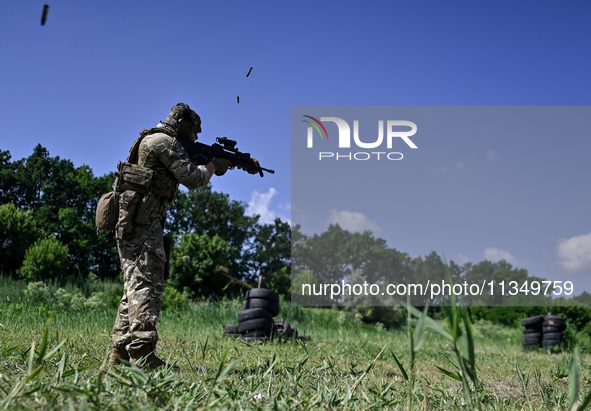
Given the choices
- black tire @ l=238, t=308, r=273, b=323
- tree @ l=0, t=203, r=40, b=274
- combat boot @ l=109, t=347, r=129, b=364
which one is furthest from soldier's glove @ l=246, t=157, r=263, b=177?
tree @ l=0, t=203, r=40, b=274

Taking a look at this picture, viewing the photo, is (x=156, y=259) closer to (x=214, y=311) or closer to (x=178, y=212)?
(x=214, y=311)

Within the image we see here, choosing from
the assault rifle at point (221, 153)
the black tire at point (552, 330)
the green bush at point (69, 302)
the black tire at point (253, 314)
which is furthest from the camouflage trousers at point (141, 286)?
the black tire at point (552, 330)

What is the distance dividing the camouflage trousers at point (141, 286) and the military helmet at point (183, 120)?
867 millimetres

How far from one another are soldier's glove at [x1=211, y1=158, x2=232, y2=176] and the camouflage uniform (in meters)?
0.36

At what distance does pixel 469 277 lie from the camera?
18781 millimetres

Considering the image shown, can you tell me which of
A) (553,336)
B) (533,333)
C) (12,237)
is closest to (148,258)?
(553,336)

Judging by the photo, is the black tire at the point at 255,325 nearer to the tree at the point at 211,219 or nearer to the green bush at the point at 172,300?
the green bush at the point at 172,300

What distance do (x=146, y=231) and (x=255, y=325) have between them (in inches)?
124

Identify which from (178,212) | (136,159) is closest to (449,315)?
(136,159)

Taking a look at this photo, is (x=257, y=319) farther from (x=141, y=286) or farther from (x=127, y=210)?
(x=127, y=210)

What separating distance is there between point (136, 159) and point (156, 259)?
891 mm

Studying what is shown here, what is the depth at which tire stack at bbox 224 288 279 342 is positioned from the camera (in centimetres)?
599

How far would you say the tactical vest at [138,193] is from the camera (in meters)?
3.23

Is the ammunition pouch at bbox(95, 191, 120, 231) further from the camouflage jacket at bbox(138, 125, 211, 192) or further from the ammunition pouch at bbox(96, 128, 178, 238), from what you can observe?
the camouflage jacket at bbox(138, 125, 211, 192)
